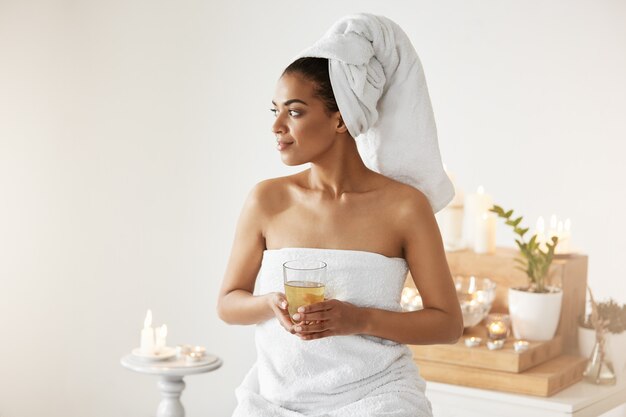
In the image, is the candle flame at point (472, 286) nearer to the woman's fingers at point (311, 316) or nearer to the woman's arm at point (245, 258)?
the woman's arm at point (245, 258)

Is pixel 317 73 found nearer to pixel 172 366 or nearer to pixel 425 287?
pixel 425 287

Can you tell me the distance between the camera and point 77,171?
435 centimetres

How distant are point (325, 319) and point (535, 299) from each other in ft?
4.41

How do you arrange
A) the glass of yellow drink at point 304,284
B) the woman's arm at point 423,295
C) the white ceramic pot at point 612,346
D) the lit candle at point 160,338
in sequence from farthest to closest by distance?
1. the lit candle at point 160,338
2. the white ceramic pot at point 612,346
3. the woman's arm at point 423,295
4. the glass of yellow drink at point 304,284

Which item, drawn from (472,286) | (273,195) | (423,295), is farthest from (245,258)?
(472,286)

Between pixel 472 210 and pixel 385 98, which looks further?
pixel 472 210

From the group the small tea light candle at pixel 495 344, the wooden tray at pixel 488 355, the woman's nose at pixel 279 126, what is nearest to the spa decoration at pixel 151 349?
the wooden tray at pixel 488 355

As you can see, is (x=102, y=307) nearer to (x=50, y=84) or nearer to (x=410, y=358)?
(x=50, y=84)

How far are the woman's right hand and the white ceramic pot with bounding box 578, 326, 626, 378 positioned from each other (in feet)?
5.15

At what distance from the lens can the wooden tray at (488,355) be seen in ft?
8.71

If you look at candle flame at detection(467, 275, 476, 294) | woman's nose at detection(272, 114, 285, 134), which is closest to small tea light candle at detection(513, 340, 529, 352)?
candle flame at detection(467, 275, 476, 294)

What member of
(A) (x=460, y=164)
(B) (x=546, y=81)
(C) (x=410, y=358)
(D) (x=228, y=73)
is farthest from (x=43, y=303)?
(C) (x=410, y=358)

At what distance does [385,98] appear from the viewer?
75.2 inches

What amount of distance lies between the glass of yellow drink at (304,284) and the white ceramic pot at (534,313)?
4.48ft
